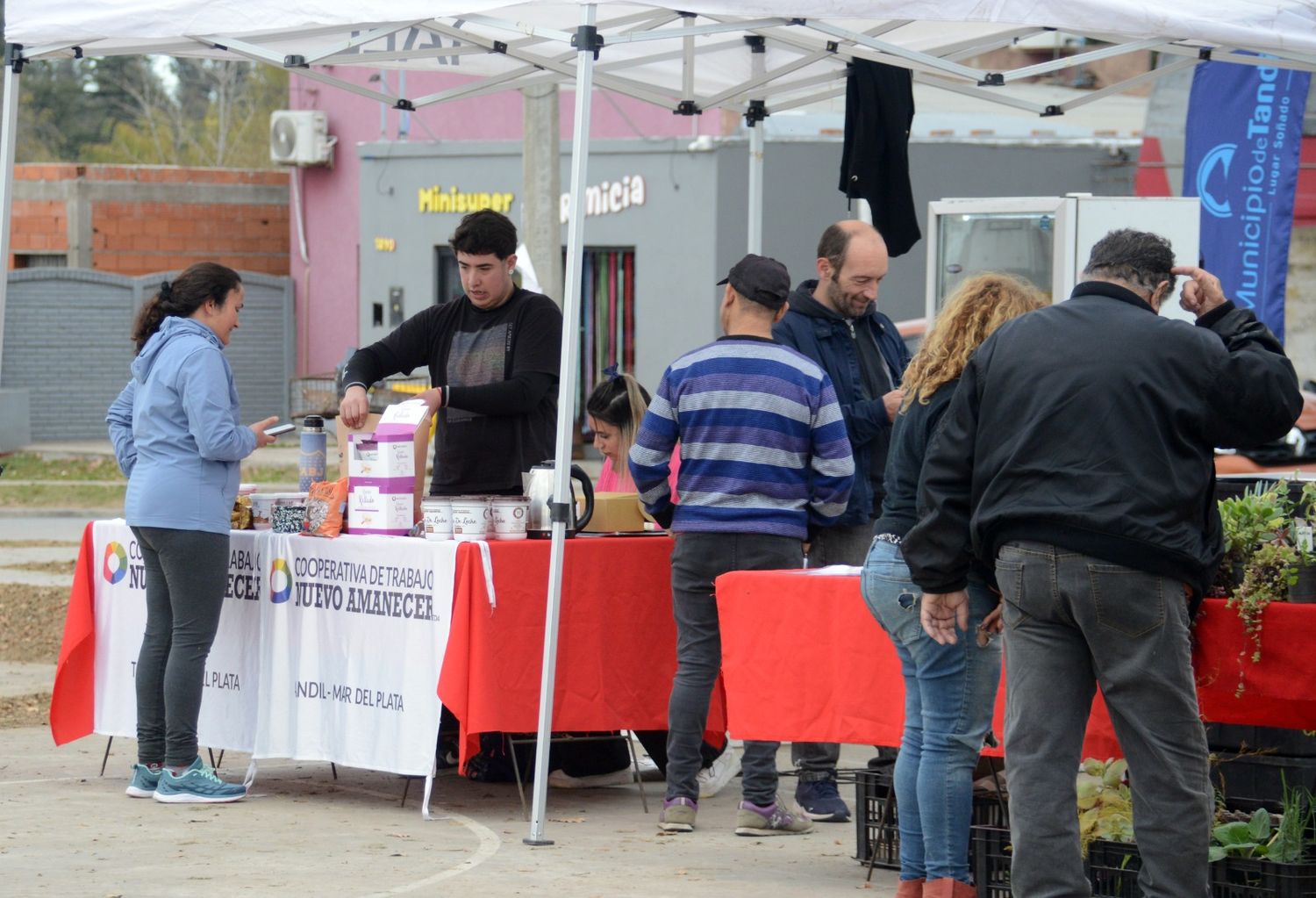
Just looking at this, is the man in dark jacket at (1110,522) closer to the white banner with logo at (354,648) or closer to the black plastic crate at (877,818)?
the black plastic crate at (877,818)

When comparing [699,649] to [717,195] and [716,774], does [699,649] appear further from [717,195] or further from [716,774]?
[717,195]

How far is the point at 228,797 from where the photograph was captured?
6797mm

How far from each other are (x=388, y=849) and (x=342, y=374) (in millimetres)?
1905

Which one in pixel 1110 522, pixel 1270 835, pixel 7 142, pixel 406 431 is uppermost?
pixel 7 142

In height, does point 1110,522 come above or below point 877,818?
above

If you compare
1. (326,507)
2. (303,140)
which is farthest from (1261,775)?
(303,140)

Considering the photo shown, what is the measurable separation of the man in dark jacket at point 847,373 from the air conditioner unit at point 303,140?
21.7 meters

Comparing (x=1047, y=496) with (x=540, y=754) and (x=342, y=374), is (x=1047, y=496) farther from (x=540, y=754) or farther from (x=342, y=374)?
(x=342, y=374)

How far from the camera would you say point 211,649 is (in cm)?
712

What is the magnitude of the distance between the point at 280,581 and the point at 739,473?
187cm

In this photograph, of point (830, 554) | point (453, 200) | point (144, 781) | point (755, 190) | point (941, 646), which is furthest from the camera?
point (453, 200)

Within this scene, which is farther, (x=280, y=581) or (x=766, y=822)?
(x=280, y=581)

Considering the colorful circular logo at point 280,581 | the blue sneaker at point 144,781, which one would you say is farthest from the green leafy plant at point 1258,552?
the blue sneaker at point 144,781

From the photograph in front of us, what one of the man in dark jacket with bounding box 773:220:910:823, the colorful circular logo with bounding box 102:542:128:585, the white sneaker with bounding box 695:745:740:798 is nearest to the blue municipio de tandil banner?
the man in dark jacket with bounding box 773:220:910:823
